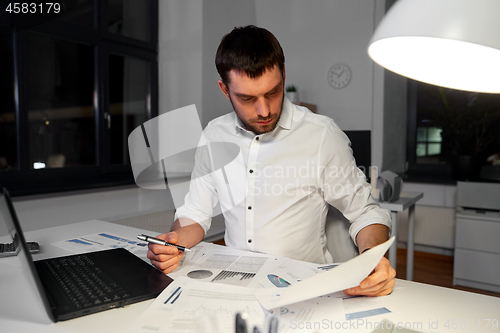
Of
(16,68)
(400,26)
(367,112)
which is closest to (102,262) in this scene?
(400,26)

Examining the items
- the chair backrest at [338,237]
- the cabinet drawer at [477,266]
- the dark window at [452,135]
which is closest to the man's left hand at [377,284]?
the chair backrest at [338,237]

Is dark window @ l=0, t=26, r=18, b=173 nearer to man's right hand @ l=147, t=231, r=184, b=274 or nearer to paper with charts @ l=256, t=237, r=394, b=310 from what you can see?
man's right hand @ l=147, t=231, r=184, b=274

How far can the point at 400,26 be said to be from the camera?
0.64 m

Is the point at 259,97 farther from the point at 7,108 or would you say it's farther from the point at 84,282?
the point at 7,108

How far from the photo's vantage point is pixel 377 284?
76 centimetres

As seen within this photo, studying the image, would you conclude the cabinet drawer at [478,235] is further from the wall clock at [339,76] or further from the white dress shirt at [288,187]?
the white dress shirt at [288,187]

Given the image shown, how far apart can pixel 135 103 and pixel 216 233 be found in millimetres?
1483

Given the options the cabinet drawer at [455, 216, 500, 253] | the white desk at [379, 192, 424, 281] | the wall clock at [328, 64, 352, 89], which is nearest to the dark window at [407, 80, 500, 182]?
the cabinet drawer at [455, 216, 500, 253]

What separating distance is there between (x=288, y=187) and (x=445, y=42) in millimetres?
653

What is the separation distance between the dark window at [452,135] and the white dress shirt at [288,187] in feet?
8.98

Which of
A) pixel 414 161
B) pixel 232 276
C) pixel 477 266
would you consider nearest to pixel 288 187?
pixel 232 276

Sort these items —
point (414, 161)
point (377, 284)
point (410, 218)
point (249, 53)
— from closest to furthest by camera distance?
point (377, 284) → point (249, 53) → point (410, 218) → point (414, 161)

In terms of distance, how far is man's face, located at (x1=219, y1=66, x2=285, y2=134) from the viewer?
1.13m

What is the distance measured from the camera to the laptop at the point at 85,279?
0.64 meters
